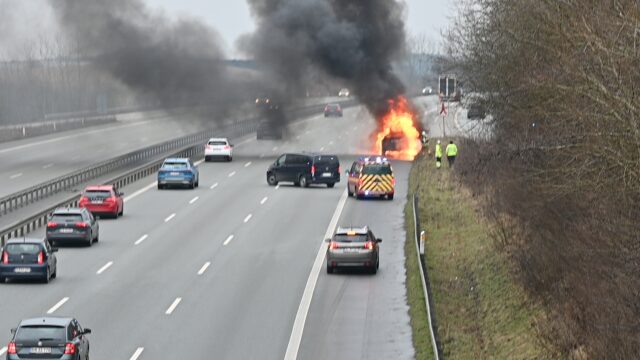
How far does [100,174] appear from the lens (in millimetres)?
75062

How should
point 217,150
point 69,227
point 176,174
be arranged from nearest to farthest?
point 69,227 → point 176,174 → point 217,150

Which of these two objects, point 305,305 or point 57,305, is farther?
point 305,305

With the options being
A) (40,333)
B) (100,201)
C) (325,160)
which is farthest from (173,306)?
(325,160)

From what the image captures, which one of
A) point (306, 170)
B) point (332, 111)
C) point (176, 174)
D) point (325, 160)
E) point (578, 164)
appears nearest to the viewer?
point (578, 164)

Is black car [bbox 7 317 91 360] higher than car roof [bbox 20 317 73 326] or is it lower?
lower

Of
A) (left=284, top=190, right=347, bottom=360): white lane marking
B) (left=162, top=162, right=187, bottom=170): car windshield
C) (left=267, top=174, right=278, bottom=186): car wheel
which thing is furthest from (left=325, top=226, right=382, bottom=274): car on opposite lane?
(left=267, top=174, right=278, bottom=186): car wheel

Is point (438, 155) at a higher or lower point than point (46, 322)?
lower

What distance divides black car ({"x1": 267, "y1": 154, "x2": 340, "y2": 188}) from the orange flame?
19795 millimetres

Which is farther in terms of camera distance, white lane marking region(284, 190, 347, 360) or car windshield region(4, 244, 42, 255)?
car windshield region(4, 244, 42, 255)

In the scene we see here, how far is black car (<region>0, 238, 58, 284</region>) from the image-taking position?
42156 mm

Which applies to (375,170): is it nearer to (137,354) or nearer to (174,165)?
(174,165)

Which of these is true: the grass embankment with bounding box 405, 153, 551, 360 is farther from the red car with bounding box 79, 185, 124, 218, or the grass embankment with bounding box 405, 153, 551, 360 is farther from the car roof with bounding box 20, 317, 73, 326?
the red car with bounding box 79, 185, 124, 218

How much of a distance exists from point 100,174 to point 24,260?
108ft

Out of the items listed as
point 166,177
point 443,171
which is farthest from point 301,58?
point 166,177
